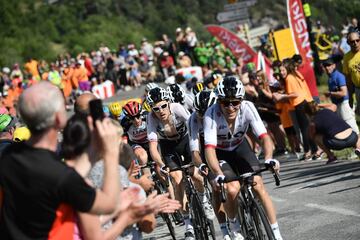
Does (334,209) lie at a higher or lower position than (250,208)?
lower

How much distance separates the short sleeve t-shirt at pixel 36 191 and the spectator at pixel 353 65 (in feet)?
30.1

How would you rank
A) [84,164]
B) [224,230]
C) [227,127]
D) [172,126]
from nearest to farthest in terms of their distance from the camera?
[84,164] → [227,127] → [224,230] → [172,126]

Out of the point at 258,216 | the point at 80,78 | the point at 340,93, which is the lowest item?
the point at 258,216

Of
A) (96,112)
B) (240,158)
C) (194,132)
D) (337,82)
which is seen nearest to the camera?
(96,112)

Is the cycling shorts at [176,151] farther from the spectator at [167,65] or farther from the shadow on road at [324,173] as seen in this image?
the spectator at [167,65]

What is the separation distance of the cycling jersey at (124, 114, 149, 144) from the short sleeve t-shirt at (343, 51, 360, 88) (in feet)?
10.6

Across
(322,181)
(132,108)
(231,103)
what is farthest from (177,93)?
(231,103)

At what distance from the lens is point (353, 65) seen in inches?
522

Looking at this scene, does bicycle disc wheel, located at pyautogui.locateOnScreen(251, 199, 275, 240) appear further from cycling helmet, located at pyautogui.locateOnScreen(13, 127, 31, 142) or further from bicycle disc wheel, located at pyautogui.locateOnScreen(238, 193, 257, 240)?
cycling helmet, located at pyautogui.locateOnScreen(13, 127, 31, 142)

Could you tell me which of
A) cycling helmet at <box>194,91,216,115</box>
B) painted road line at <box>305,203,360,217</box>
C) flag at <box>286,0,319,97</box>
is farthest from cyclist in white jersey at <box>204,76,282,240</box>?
flag at <box>286,0,319,97</box>

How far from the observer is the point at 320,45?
29266mm

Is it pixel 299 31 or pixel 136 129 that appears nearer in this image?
pixel 136 129

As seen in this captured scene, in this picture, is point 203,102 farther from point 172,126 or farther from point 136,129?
point 136,129

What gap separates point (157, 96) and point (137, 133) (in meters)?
1.90
